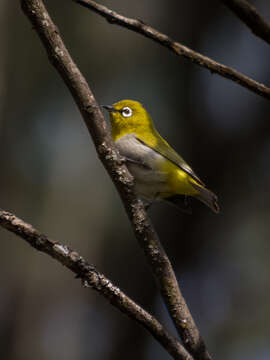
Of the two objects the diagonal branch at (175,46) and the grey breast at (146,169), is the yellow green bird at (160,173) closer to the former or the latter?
the grey breast at (146,169)

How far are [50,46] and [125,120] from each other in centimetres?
299

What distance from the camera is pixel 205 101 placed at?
919cm

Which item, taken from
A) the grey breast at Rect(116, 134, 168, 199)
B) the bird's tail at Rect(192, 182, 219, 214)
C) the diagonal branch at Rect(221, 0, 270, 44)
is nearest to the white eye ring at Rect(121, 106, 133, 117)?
the grey breast at Rect(116, 134, 168, 199)

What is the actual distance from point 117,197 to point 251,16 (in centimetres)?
778

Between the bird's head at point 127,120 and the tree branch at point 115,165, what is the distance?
273 centimetres

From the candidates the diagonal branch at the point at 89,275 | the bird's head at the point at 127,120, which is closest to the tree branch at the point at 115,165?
the diagonal branch at the point at 89,275

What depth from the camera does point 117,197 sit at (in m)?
9.64

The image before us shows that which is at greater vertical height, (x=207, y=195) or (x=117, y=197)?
(x=117, y=197)

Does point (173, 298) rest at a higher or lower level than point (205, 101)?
lower

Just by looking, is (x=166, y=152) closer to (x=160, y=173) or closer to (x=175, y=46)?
(x=160, y=173)

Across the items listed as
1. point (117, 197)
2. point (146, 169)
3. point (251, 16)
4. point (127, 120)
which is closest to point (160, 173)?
point (146, 169)

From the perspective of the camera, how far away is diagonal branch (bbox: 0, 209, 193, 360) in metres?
2.13

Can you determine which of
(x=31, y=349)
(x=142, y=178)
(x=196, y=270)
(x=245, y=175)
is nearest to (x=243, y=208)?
(x=245, y=175)

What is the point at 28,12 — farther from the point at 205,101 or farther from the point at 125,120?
the point at 205,101
